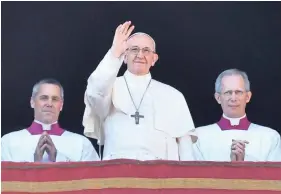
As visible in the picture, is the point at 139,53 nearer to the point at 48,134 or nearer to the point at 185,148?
the point at 185,148

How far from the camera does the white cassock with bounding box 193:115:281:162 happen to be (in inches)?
276

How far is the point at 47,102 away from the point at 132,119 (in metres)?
0.81

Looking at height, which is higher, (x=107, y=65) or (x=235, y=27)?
(x=235, y=27)

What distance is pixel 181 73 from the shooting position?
801 centimetres

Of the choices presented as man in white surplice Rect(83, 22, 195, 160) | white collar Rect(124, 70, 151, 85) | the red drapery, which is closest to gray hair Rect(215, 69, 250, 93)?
man in white surplice Rect(83, 22, 195, 160)

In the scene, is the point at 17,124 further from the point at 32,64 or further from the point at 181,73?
the point at 181,73

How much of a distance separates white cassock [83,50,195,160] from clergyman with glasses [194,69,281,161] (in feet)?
1.43

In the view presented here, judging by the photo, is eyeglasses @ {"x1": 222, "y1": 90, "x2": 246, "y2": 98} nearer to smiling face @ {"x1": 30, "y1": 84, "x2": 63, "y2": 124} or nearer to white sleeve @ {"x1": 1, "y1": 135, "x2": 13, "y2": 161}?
smiling face @ {"x1": 30, "y1": 84, "x2": 63, "y2": 124}

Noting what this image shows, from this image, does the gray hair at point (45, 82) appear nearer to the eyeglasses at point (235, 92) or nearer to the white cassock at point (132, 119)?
the white cassock at point (132, 119)

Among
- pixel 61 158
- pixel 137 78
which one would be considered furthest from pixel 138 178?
pixel 61 158

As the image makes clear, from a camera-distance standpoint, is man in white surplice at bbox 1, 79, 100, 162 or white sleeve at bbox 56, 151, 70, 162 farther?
man in white surplice at bbox 1, 79, 100, 162

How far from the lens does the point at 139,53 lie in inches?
265

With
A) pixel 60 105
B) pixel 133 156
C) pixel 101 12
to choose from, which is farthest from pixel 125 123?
pixel 101 12

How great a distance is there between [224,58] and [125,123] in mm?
1568
